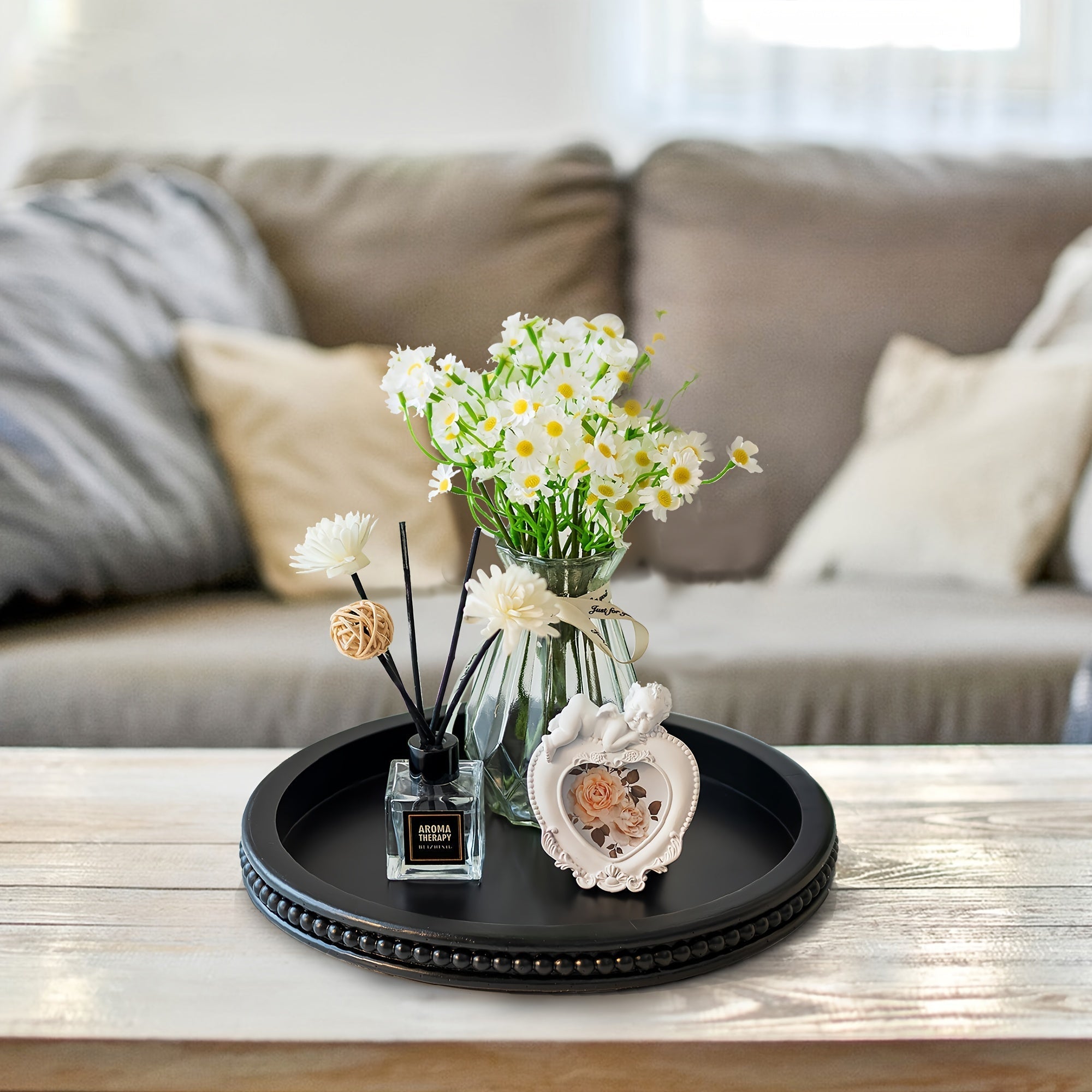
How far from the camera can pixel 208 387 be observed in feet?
4.98

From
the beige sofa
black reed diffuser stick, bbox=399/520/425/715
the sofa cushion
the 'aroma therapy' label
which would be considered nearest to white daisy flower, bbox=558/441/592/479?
black reed diffuser stick, bbox=399/520/425/715

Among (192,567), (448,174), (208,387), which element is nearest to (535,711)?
(192,567)

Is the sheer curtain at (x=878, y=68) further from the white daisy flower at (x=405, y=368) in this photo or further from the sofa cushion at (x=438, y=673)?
the white daisy flower at (x=405, y=368)

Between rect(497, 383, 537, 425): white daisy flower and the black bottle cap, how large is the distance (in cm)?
22

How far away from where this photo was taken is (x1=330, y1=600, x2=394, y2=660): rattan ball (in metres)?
0.68

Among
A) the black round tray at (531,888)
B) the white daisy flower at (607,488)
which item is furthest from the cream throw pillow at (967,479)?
the white daisy flower at (607,488)

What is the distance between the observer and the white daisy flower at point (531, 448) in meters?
0.66

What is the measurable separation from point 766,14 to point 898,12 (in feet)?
0.83

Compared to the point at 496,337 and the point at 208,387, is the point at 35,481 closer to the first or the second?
the point at 208,387

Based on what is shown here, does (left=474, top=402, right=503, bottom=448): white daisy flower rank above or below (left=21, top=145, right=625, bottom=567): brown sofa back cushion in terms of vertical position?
above

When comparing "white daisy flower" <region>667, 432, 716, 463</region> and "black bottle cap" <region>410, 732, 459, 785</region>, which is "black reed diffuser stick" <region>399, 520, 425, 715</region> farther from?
"white daisy flower" <region>667, 432, 716, 463</region>

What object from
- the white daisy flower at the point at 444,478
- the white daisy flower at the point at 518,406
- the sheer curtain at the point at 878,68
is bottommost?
the white daisy flower at the point at 444,478

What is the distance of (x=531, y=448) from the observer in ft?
2.17

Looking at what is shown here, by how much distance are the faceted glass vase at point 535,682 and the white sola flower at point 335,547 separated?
0.11m
